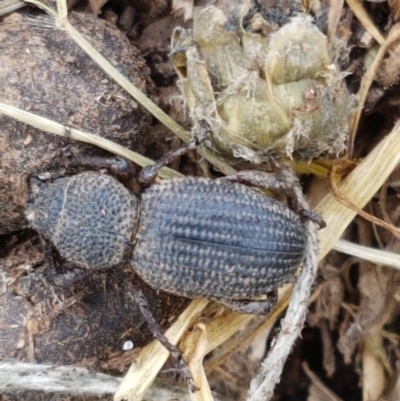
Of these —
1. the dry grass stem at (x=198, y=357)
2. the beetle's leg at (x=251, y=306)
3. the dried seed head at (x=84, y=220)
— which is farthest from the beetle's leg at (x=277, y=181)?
the dry grass stem at (x=198, y=357)

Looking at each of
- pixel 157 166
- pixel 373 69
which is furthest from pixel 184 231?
pixel 373 69

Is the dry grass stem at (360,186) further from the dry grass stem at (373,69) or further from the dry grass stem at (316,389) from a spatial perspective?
the dry grass stem at (316,389)

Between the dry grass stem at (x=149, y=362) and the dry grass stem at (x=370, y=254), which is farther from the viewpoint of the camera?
the dry grass stem at (x=370, y=254)

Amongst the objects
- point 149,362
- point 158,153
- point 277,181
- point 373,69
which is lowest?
point 149,362

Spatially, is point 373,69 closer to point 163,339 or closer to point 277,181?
point 277,181

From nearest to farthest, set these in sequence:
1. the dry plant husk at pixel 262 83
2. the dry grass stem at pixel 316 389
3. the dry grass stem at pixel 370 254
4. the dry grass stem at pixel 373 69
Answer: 1. the dry plant husk at pixel 262 83
2. the dry grass stem at pixel 373 69
3. the dry grass stem at pixel 370 254
4. the dry grass stem at pixel 316 389

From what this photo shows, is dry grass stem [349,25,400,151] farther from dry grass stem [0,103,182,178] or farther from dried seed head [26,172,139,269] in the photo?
dried seed head [26,172,139,269]

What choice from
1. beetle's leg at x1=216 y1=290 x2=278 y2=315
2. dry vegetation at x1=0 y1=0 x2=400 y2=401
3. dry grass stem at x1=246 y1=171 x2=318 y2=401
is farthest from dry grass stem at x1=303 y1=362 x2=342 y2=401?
beetle's leg at x1=216 y1=290 x2=278 y2=315
